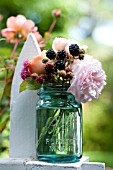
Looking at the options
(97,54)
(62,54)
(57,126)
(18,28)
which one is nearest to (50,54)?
(62,54)

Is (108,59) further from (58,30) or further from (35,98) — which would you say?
(35,98)

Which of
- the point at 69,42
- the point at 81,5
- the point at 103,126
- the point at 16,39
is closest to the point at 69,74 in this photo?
the point at 69,42

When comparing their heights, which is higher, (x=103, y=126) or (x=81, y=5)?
(x=81, y=5)

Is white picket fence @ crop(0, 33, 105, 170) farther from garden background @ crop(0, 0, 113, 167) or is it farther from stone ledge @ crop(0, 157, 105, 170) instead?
garden background @ crop(0, 0, 113, 167)

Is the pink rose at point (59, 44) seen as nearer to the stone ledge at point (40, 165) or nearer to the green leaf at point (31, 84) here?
the green leaf at point (31, 84)

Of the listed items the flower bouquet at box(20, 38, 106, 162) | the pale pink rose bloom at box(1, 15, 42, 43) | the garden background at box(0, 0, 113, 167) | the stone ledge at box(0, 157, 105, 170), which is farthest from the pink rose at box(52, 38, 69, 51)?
the garden background at box(0, 0, 113, 167)

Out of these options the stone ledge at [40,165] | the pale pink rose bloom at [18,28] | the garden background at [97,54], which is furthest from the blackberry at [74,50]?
the garden background at [97,54]
